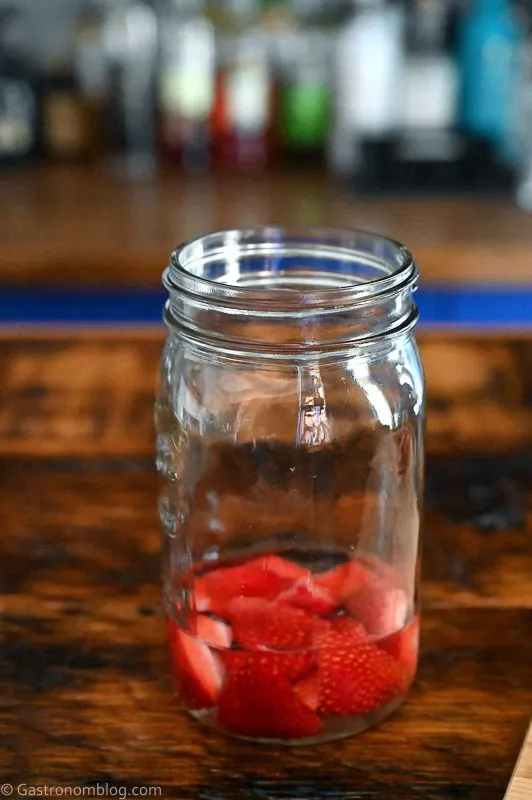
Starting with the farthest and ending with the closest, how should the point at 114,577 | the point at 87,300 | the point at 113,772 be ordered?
1. the point at 87,300
2. the point at 114,577
3. the point at 113,772

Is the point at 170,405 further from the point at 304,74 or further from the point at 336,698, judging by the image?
the point at 304,74

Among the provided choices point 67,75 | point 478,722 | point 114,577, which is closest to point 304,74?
point 67,75

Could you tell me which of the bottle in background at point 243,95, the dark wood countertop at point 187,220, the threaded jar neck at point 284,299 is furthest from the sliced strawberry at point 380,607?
the bottle in background at point 243,95

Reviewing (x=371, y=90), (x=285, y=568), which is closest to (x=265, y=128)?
(x=371, y=90)

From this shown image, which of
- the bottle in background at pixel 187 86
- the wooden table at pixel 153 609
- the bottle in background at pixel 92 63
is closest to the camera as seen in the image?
the wooden table at pixel 153 609

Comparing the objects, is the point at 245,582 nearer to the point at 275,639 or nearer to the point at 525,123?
the point at 275,639

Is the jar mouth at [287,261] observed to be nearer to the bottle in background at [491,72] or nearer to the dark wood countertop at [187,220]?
the dark wood countertop at [187,220]

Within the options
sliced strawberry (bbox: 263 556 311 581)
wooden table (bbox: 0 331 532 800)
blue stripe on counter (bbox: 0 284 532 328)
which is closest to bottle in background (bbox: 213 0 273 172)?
blue stripe on counter (bbox: 0 284 532 328)

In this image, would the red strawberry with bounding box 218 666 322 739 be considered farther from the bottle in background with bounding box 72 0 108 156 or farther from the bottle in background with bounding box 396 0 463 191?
the bottle in background with bounding box 72 0 108 156
